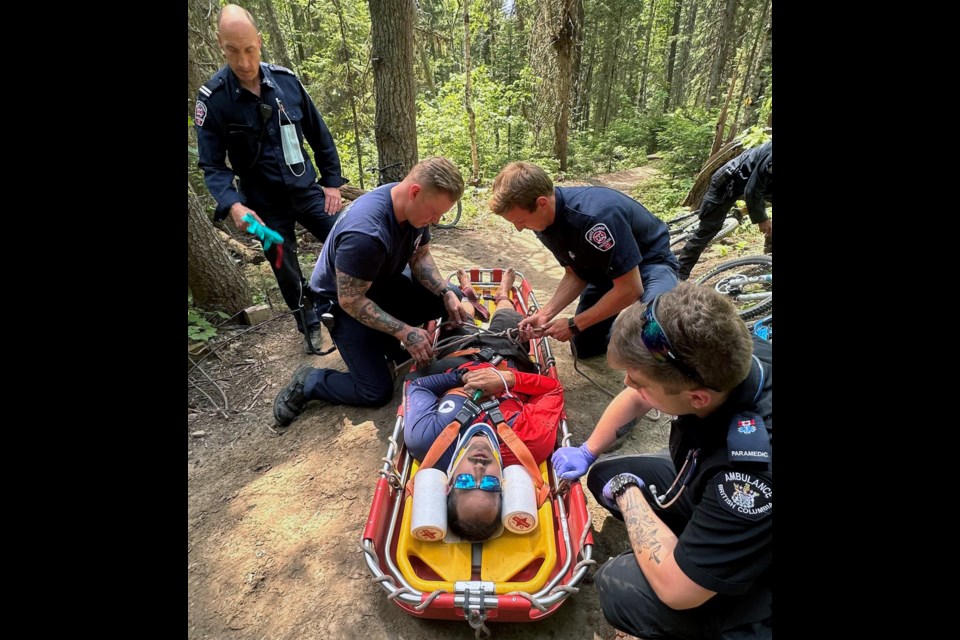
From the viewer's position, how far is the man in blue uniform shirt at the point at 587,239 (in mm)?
3115

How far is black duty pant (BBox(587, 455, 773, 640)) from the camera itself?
1585mm

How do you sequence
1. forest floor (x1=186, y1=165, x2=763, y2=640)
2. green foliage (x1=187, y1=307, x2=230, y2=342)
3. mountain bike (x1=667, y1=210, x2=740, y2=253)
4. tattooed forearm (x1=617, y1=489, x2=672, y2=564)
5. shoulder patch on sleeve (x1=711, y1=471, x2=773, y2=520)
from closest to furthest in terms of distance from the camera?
shoulder patch on sleeve (x1=711, y1=471, x2=773, y2=520), tattooed forearm (x1=617, y1=489, x2=672, y2=564), forest floor (x1=186, y1=165, x2=763, y2=640), green foliage (x1=187, y1=307, x2=230, y2=342), mountain bike (x1=667, y1=210, x2=740, y2=253)

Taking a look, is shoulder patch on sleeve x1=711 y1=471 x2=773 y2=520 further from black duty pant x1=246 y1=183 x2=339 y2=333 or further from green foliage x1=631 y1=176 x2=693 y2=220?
green foliage x1=631 y1=176 x2=693 y2=220

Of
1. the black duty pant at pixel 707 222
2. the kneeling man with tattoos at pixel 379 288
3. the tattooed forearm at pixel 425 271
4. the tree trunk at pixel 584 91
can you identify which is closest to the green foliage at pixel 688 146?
the tree trunk at pixel 584 91

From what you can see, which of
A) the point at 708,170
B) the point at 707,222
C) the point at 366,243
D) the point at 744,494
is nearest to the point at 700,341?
the point at 744,494

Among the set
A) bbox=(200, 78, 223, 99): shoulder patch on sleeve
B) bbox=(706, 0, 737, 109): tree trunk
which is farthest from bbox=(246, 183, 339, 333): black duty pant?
bbox=(706, 0, 737, 109): tree trunk

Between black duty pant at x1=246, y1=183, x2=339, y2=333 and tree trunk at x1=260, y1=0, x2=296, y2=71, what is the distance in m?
8.61

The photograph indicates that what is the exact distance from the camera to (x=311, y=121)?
12.7 feet

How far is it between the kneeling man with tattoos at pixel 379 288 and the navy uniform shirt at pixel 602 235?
35.7 inches

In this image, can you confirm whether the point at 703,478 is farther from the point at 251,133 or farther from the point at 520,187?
the point at 251,133

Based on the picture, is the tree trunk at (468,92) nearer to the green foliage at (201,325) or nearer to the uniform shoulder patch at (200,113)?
the uniform shoulder patch at (200,113)

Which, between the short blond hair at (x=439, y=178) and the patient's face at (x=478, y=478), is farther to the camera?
the short blond hair at (x=439, y=178)

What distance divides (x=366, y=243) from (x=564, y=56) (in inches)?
401
